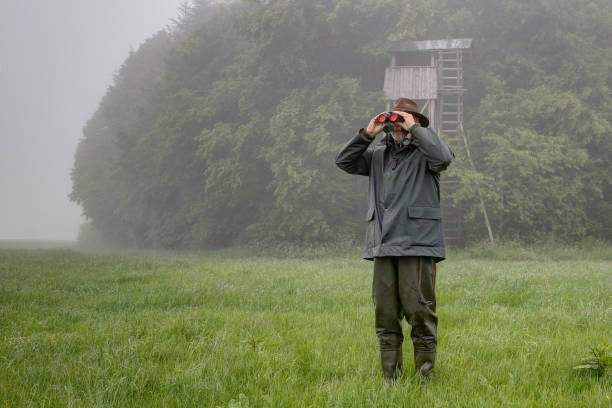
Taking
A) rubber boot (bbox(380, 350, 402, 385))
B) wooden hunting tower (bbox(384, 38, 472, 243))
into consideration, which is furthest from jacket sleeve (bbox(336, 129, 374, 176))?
wooden hunting tower (bbox(384, 38, 472, 243))

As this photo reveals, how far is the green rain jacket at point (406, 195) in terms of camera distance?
3502 mm

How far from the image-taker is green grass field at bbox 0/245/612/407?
→ 3279mm

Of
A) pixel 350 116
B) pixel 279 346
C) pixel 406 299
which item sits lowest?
pixel 279 346

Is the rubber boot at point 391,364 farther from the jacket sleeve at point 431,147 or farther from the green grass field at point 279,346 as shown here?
the jacket sleeve at point 431,147

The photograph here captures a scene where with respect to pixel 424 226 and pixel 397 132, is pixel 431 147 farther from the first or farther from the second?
pixel 424 226

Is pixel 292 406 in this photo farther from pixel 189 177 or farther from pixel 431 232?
pixel 189 177

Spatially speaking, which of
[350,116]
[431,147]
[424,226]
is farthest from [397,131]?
[350,116]

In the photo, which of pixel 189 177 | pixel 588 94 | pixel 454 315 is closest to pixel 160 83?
pixel 189 177

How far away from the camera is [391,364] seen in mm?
3637

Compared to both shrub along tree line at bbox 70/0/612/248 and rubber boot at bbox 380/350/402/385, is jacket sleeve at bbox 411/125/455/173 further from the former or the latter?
shrub along tree line at bbox 70/0/612/248

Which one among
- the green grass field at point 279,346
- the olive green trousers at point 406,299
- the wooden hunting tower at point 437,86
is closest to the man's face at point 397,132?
the olive green trousers at point 406,299

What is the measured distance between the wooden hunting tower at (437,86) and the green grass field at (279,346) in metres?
14.8

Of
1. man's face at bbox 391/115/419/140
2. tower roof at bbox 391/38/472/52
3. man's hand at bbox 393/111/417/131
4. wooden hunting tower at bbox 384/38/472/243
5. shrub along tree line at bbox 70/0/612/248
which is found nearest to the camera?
man's hand at bbox 393/111/417/131

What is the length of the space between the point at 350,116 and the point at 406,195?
20.3 m
